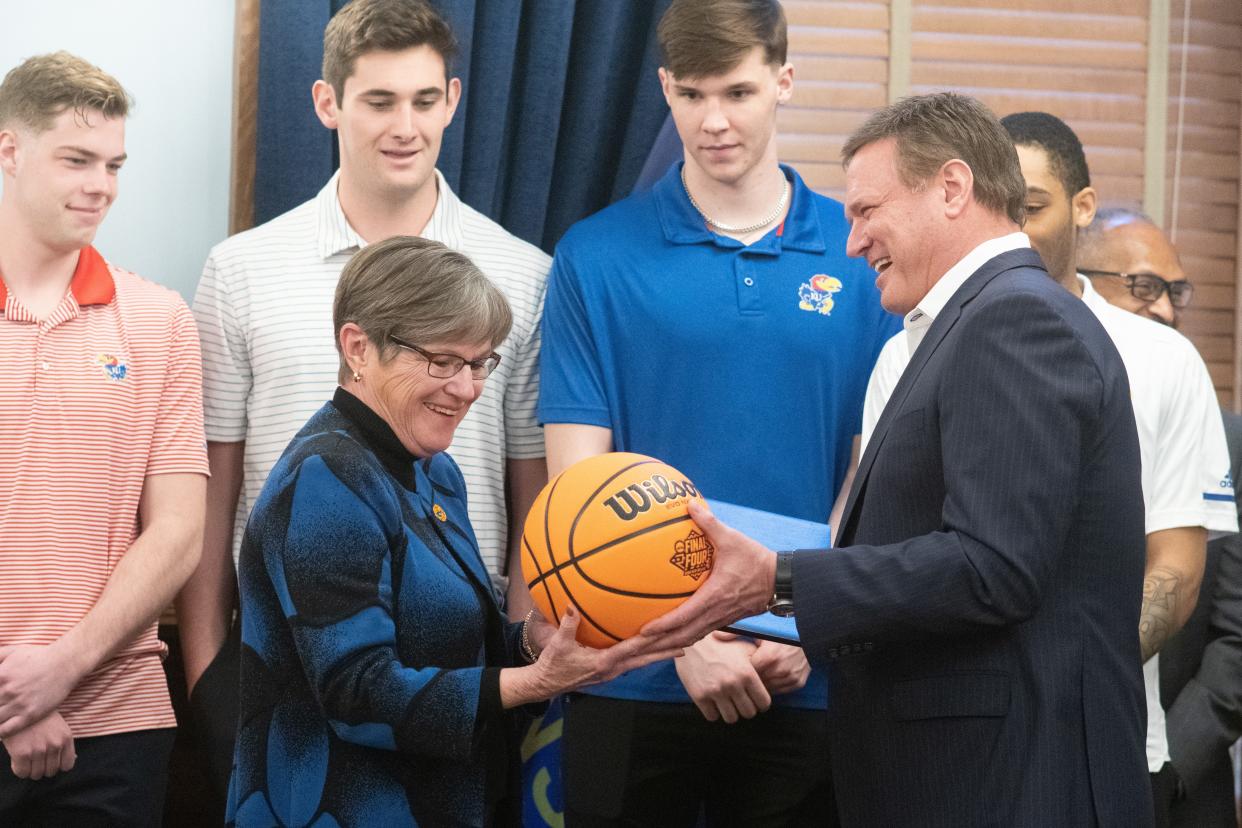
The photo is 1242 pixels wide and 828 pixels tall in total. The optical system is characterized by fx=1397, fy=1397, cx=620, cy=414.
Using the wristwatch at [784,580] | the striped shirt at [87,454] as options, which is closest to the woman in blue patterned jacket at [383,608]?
the wristwatch at [784,580]

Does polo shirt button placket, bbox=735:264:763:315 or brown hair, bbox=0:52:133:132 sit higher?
brown hair, bbox=0:52:133:132

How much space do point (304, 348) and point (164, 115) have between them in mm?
782

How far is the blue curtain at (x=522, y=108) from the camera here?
9.93 feet

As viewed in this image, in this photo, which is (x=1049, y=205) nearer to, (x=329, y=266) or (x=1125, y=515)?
(x=1125, y=515)

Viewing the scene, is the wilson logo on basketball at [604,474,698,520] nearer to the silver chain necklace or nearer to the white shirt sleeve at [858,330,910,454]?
the white shirt sleeve at [858,330,910,454]

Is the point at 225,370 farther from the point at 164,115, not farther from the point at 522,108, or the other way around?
the point at 522,108

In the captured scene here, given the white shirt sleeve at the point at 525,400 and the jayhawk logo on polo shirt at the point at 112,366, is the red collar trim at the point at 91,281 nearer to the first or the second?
the jayhawk logo on polo shirt at the point at 112,366

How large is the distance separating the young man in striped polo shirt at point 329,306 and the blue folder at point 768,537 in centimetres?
66

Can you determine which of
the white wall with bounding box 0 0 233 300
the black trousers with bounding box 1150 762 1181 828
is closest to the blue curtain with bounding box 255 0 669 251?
the white wall with bounding box 0 0 233 300

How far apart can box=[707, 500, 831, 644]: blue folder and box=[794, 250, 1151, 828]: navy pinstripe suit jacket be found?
34 cm

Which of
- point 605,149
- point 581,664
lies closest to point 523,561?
point 581,664

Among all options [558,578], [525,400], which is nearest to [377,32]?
[525,400]

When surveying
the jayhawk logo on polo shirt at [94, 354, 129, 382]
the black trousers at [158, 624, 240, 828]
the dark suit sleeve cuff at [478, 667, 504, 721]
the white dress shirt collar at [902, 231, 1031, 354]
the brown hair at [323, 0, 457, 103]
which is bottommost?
the black trousers at [158, 624, 240, 828]

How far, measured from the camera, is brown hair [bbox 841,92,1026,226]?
76.9 inches
